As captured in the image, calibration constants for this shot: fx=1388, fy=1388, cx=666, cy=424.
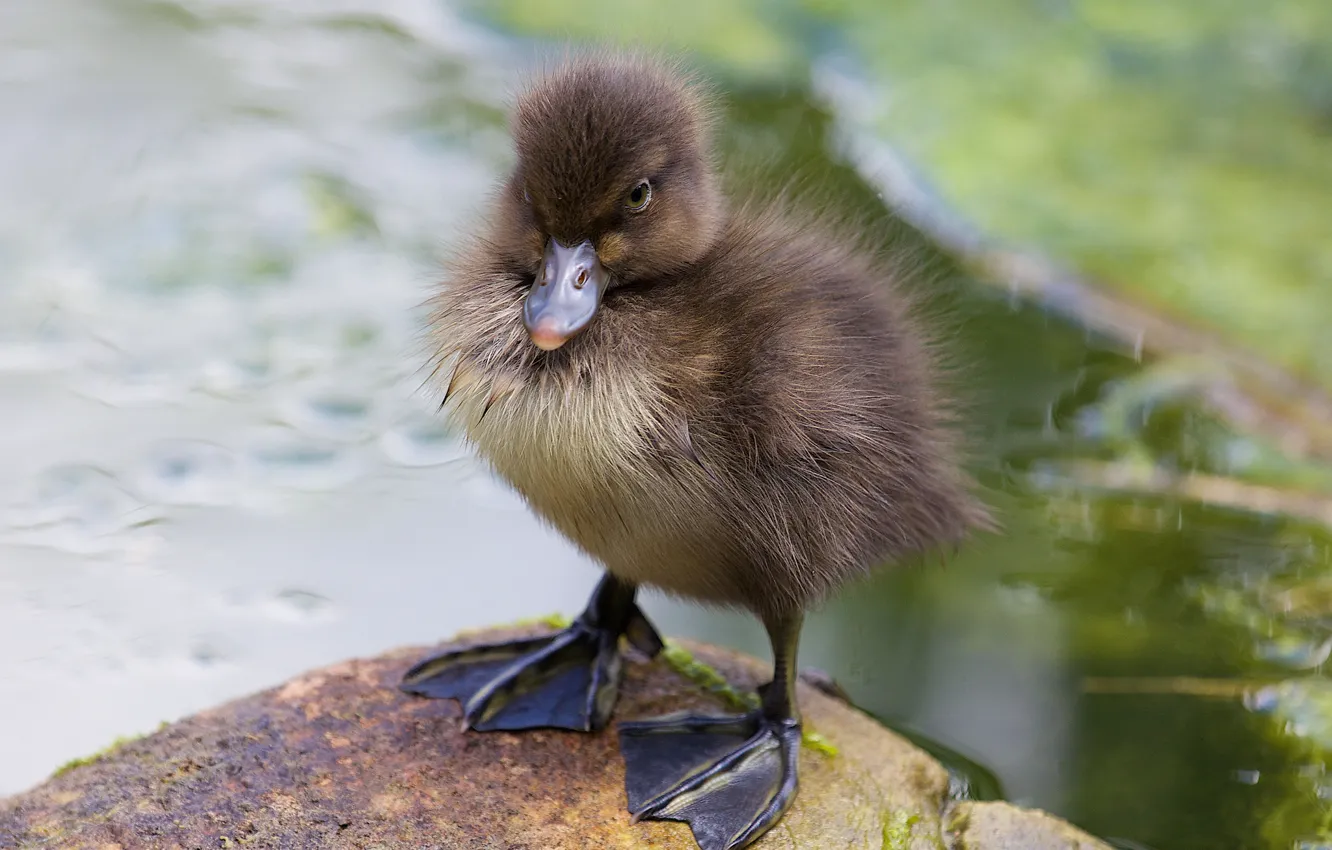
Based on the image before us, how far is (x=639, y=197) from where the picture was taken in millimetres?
1503

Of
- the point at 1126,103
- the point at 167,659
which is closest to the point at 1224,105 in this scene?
the point at 1126,103

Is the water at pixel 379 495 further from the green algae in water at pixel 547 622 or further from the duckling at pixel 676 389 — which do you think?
the duckling at pixel 676 389

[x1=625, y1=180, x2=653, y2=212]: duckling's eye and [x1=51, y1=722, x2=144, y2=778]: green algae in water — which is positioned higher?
[x1=625, y1=180, x2=653, y2=212]: duckling's eye

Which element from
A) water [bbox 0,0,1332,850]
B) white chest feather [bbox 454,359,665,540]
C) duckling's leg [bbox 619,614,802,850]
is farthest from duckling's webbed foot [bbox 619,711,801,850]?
water [bbox 0,0,1332,850]

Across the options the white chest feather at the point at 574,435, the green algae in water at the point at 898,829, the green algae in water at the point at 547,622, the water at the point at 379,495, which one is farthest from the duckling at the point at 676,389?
the water at the point at 379,495

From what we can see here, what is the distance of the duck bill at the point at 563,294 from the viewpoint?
1452mm

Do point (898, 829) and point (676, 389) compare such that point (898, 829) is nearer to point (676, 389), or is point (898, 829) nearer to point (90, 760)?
point (676, 389)

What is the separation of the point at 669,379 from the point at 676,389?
0.01 meters

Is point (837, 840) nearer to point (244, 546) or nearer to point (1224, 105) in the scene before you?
point (244, 546)

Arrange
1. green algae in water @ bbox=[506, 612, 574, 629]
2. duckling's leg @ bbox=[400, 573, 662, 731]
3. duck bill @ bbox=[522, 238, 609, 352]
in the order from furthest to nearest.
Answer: green algae in water @ bbox=[506, 612, 574, 629] < duckling's leg @ bbox=[400, 573, 662, 731] < duck bill @ bbox=[522, 238, 609, 352]

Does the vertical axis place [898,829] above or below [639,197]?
below

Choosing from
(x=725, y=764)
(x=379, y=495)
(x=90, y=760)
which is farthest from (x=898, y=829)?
(x=379, y=495)

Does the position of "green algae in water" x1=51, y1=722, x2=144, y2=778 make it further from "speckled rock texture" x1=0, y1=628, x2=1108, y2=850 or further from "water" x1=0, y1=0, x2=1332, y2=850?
"water" x1=0, y1=0, x2=1332, y2=850

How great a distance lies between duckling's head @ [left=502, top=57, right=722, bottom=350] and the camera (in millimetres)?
1455
